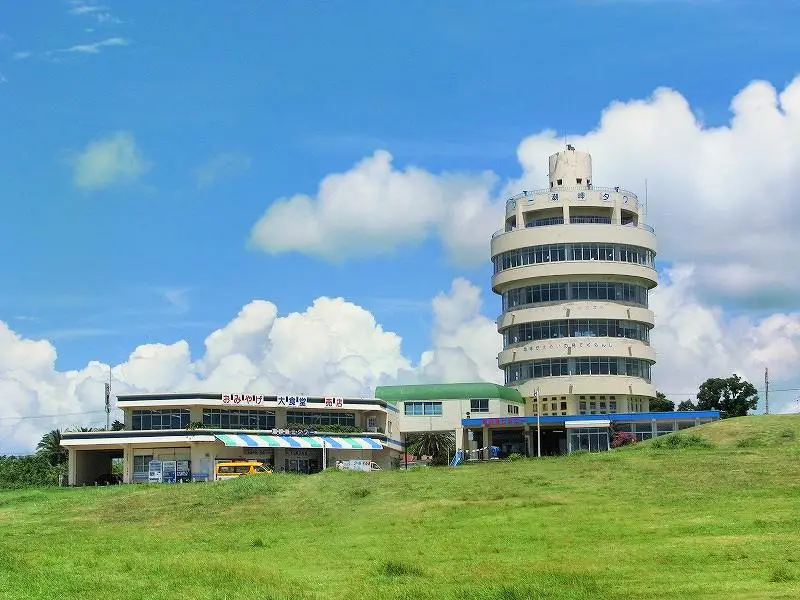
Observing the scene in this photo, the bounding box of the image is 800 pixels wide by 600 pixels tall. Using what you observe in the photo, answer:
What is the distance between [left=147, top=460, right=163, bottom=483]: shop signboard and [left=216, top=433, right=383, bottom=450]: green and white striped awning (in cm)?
615

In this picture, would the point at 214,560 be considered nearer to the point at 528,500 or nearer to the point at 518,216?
the point at 528,500

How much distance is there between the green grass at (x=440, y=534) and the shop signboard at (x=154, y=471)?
865 inches

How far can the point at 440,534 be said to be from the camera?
44750mm

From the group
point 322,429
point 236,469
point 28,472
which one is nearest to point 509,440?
point 322,429

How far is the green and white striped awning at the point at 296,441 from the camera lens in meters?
106

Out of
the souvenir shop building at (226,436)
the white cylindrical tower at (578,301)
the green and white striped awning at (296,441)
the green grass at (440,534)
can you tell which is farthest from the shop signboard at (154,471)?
the white cylindrical tower at (578,301)

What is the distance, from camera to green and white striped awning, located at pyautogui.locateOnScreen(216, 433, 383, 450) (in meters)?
106

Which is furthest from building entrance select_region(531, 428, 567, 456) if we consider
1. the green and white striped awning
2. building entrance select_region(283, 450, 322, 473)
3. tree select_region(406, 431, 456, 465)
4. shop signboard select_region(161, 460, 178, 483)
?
shop signboard select_region(161, 460, 178, 483)

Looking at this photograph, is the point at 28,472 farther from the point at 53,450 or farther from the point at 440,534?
the point at 440,534

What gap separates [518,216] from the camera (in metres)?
130

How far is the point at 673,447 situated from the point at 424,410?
41215mm

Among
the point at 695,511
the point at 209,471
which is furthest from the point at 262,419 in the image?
the point at 695,511

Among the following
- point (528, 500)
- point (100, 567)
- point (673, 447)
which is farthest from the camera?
point (673, 447)

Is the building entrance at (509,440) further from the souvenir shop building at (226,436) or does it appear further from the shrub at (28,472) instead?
the shrub at (28,472)
